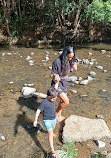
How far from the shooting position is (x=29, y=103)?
495cm

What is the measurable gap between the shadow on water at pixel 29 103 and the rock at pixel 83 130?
1.23 meters

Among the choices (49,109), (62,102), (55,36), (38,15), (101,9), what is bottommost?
(62,102)

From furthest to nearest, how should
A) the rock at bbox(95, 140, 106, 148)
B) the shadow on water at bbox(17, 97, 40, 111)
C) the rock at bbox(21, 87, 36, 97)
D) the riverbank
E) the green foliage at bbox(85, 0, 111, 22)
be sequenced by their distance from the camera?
the riverbank, the green foliage at bbox(85, 0, 111, 22), the rock at bbox(21, 87, 36, 97), the shadow on water at bbox(17, 97, 40, 111), the rock at bbox(95, 140, 106, 148)

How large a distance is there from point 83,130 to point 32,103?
181 centimetres

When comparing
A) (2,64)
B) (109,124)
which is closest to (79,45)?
(2,64)

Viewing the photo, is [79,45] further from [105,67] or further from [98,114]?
[98,114]

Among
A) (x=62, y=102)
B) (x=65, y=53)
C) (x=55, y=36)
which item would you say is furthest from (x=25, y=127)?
(x=55, y=36)

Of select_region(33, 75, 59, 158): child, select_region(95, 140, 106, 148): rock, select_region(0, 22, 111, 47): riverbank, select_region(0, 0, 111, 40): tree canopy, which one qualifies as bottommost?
select_region(95, 140, 106, 148): rock

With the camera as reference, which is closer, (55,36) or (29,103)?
(29,103)

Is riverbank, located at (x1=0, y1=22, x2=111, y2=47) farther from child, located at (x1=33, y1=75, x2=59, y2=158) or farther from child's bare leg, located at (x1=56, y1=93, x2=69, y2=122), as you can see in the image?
child, located at (x1=33, y1=75, x2=59, y2=158)

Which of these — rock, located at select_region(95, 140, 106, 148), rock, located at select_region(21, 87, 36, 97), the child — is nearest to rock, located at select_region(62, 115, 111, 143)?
rock, located at select_region(95, 140, 106, 148)

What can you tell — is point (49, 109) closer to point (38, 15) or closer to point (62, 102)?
point (62, 102)

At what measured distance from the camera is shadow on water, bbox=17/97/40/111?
473 centimetres

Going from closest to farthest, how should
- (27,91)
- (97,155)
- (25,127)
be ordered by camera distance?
(97,155) < (25,127) < (27,91)
